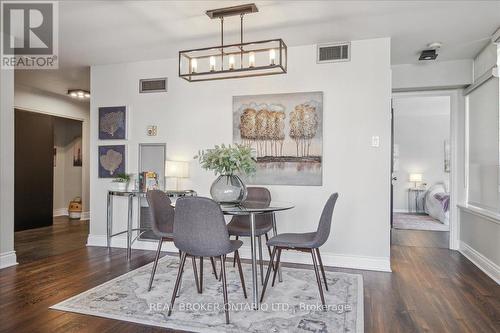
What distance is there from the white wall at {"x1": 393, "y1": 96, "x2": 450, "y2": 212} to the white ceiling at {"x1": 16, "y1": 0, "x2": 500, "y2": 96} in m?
5.08

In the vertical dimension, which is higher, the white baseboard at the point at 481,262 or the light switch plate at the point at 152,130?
the light switch plate at the point at 152,130

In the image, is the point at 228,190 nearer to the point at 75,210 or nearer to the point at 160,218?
the point at 160,218

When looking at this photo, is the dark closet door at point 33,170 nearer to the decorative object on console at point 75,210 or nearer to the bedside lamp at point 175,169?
the decorative object on console at point 75,210

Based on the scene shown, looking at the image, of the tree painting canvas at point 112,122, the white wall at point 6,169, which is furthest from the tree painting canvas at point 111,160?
the white wall at point 6,169

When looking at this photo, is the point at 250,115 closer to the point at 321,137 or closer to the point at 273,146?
the point at 273,146

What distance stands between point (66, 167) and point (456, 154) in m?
7.76

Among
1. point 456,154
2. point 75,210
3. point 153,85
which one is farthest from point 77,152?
point 456,154

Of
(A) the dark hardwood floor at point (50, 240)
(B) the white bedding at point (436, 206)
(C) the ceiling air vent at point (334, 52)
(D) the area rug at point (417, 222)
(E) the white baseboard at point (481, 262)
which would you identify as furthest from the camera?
(B) the white bedding at point (436, 206)

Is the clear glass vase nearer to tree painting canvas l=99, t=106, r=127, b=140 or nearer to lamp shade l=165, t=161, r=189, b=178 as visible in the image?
lamp shade l=165, t=161, r=189, b=178

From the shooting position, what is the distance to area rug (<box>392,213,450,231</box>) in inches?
261

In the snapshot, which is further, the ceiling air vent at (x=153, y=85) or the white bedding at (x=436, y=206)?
the white bedding at (x=436, y=206)

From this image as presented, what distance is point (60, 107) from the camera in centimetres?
701

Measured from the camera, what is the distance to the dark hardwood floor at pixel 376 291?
7.75 ft

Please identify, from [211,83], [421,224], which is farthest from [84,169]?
[421,224]
